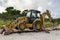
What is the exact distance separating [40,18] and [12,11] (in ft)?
115

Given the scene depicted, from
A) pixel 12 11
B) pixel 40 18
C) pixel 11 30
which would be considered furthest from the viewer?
pixel 12 11

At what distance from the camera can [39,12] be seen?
22938 mm

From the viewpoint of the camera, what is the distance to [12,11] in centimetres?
5797

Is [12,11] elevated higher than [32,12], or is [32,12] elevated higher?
[32,12]

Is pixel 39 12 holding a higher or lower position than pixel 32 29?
higher

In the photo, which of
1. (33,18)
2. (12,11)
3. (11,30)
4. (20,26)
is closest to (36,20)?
(33,18)

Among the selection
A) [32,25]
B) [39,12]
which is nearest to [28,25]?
[32,25]

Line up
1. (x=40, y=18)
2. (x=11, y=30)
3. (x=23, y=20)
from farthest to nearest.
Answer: (x=40, y=18), (x=23, y=20), (x=11, y=30)

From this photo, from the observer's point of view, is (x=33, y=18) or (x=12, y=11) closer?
(x=33, y=18)

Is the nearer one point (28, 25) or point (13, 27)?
point (13, 27)

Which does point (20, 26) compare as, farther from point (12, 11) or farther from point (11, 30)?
point (12, 11)

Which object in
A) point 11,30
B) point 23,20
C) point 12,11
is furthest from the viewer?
point 12,11

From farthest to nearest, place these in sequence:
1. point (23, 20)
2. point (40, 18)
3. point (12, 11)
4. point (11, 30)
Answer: point (12, 11) → point (40, 18) → point (23, 20) → point (11, 30)

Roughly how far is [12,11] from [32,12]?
35669 millimetres
